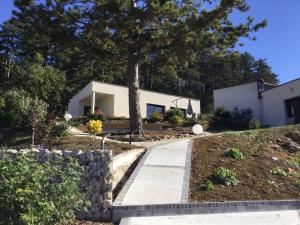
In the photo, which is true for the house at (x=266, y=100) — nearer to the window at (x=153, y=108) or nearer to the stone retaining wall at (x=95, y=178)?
the window at (x=153, y=108)

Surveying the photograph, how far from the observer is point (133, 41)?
16.3m

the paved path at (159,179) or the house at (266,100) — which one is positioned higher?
the house at (266,100)

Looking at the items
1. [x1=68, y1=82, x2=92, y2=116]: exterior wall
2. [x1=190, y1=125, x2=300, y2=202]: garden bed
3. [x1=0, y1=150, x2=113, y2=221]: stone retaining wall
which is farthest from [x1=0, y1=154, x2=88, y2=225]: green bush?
[x1=68, y1=82, x2=92, y2=116]: exterior wall

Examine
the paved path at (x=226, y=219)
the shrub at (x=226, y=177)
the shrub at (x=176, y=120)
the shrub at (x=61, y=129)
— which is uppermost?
the shrub at (x=176, y=120)

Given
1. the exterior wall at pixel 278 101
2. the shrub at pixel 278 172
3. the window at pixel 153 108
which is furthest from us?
the window at pixel 153 108

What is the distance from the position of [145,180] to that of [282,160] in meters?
4.15

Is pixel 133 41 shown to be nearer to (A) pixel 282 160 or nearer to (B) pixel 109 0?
(B) pixel 109 0

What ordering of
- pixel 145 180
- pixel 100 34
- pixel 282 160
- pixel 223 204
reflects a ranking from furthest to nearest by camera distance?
pixel 100 34
pixel 282 160
pixel 145 180
pixel 223 204

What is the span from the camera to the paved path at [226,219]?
775 centimetres

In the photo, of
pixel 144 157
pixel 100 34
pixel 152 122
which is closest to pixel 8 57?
pixel 152 122

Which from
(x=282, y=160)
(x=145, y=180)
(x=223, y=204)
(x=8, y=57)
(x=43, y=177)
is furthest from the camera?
(x=8, y=57)

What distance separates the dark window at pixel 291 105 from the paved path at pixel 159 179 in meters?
16.6

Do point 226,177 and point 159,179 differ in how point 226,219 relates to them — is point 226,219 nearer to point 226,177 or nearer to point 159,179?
point 226,177

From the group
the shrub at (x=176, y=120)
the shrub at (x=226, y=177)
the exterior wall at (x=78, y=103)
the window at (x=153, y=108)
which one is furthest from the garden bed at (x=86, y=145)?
the window at (x=153, y=108)
